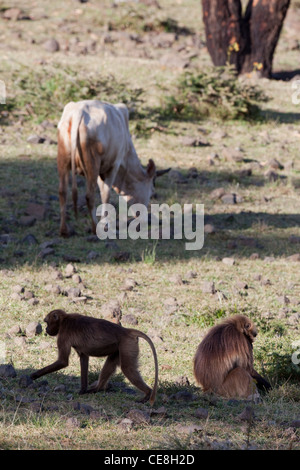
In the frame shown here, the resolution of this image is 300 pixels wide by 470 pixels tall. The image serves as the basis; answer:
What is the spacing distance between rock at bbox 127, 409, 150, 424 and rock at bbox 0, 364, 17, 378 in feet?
3.84

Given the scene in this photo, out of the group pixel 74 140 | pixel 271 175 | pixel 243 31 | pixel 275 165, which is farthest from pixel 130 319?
pixel 243 31

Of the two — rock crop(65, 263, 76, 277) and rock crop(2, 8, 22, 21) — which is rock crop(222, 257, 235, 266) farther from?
rock crop(2, 8, 22, 21)

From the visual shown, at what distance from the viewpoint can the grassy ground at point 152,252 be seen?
472cm

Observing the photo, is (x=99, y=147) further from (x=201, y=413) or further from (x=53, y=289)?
(x=201, y=413)

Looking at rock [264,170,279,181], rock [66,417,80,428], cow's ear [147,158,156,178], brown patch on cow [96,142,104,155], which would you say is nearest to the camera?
rock [66,417,80,428]

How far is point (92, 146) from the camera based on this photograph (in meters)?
9.51

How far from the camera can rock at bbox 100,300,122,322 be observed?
708cm

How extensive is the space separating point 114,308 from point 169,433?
8.99 feet

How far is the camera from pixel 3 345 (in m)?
6.30

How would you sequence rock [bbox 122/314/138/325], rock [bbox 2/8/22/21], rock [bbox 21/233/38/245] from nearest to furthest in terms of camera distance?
rock [bbox 122/314/138/325], rock [bbox 21/233/38/245], rock [bbox 2/8/22/21]

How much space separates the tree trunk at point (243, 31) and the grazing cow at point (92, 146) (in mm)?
7637

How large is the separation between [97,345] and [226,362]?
39.7 inches

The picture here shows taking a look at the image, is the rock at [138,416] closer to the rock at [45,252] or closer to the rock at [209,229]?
the rock at [45,252]

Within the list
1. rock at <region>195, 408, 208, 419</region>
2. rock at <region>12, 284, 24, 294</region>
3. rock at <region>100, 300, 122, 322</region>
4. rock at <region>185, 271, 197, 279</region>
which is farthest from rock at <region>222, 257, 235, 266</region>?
rock at <region>195, 408, 208, 419</region>
